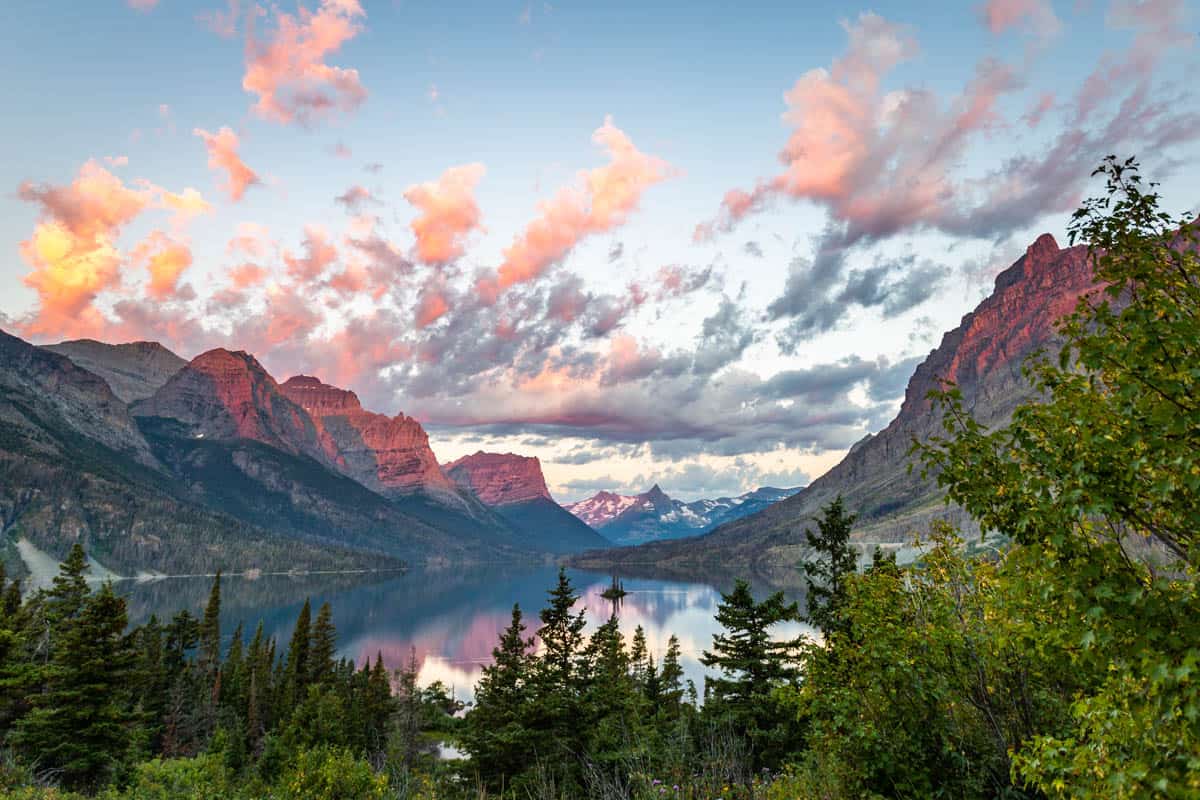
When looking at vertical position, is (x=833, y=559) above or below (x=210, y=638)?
above

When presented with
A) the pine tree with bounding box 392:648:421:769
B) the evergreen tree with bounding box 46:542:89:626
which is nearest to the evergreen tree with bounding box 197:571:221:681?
the pine tree with bounding box 392:648:421:769

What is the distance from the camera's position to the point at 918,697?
9.91 metres

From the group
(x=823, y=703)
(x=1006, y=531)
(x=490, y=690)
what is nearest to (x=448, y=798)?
(x=490, y=690)

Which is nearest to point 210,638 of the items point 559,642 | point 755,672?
point 559,642

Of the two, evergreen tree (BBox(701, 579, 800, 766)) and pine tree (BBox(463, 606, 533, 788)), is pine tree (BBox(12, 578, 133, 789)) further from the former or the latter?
evergreen tree (BBox(701, 579, 800, 766))

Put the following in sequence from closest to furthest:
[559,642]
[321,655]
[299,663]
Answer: [559,642] < [299,663] < [321,655]

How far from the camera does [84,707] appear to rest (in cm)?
3300

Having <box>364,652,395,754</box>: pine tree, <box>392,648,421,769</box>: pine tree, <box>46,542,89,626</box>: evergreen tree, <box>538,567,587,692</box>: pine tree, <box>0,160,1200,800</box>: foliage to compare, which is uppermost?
<box>0,160,1200,800</box>: foliage

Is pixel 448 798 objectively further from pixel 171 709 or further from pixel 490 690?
pixel 171 709

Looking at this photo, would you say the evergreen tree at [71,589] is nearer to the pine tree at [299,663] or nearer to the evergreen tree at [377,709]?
the pine tree at [299,663]

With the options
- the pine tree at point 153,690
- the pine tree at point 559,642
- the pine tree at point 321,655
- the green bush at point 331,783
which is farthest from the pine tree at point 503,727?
the pine tree at point 321,655

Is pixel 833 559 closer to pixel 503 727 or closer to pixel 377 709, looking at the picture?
pixel 503 727

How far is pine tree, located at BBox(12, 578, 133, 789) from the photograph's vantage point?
3161 centimetres

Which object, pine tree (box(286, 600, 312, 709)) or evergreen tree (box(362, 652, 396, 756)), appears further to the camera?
pine tree (box(286, 600, 312, 709))
